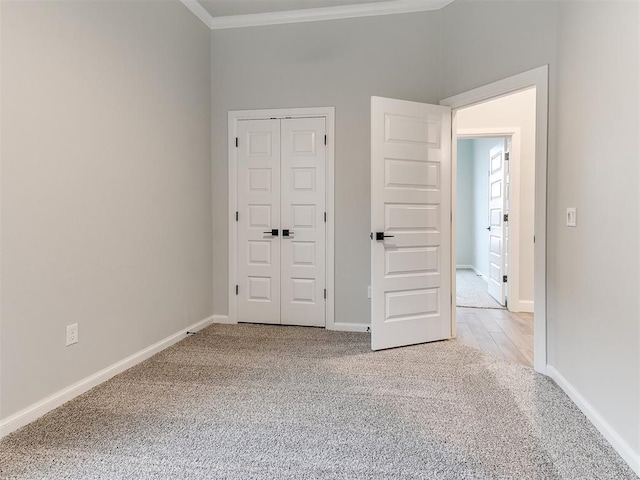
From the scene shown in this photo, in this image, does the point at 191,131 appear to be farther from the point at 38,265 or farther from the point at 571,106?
the point at 571,106

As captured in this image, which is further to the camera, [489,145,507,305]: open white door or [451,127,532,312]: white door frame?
[489,145,507,305]: open white door

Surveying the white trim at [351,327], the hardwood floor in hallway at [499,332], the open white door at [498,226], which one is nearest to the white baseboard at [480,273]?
the open white door at [498,226]

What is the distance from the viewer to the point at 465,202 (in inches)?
324

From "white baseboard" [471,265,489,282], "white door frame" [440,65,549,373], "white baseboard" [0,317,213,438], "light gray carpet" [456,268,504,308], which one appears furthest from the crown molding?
"white baseboard" [471,265,489,282]

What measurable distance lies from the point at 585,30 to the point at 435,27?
1.50 metres

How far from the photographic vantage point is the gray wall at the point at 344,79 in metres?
3.33

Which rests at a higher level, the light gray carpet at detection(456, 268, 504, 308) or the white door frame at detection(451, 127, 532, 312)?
the white door frame at detection(451, 127, 532, 312)

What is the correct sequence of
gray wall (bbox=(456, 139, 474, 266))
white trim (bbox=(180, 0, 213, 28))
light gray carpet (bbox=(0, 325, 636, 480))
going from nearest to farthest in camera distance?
light gray carpet (bbox=(0, 325, 636, 480)), white trim (bbox=(180, 0, 213, 28)), gray wall (bbox=(456, 139, 474, 266))

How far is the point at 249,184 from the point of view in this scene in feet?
11.9

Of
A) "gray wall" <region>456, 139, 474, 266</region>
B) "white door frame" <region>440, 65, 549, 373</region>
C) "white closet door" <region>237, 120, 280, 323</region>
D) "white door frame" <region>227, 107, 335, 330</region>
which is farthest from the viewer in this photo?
"gray wall" <region>456, 139, 474, 266</region>

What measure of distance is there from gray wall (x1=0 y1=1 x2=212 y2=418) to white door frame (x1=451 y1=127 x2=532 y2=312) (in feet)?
9.75

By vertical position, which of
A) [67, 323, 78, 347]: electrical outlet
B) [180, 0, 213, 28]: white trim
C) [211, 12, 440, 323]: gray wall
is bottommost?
[67, 323, 78, 347]: electrical outlet

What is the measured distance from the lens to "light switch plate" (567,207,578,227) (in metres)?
2.13

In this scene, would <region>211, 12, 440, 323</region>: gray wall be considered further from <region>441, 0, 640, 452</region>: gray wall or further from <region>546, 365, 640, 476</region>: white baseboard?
<region>546, 365, 640, 476</region>: white baseboard
